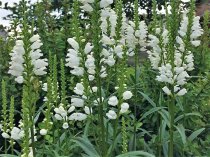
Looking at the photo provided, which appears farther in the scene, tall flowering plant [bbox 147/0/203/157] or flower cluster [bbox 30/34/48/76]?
tall flowering plant [bbox 147/0/203/157]

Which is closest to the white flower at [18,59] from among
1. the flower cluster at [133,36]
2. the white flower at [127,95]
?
the white flower at [127,95]

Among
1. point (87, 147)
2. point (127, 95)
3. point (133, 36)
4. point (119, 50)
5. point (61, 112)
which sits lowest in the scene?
point (87, 147)

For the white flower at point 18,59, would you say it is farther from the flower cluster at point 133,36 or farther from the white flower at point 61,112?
the flower cluster at point 133,36

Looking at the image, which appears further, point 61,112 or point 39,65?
point 61,112

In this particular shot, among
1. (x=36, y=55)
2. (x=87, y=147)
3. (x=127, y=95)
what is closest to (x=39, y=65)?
(x=36, y=55)

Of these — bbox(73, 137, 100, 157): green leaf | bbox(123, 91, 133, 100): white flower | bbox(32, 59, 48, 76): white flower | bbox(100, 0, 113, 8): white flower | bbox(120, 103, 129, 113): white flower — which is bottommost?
bbox(73, 137, 100, 157): green leaf

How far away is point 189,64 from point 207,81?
1.27 m

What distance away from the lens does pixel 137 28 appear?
198 inches

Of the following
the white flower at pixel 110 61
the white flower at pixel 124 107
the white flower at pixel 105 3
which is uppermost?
the white flower at pixel 105 3

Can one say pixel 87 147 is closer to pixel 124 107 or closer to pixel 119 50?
pixel 124 107

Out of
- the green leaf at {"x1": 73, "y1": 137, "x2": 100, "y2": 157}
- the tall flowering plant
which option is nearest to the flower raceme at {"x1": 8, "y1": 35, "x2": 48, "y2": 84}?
the green leaf at {"x1": 73, "y1": 137, "x2": 100, "y2": 157}

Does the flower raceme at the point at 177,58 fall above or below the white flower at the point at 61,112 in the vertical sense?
above

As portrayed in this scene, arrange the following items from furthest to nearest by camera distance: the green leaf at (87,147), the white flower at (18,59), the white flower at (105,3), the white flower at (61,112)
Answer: the white flower at (61,112) → the green leaf at (87,147) → the white flower at (105,3) → the white flower at (18,59)

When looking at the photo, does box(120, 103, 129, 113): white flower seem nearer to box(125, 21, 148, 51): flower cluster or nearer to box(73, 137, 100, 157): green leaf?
box(73, 137, 100, 157): green leaf
